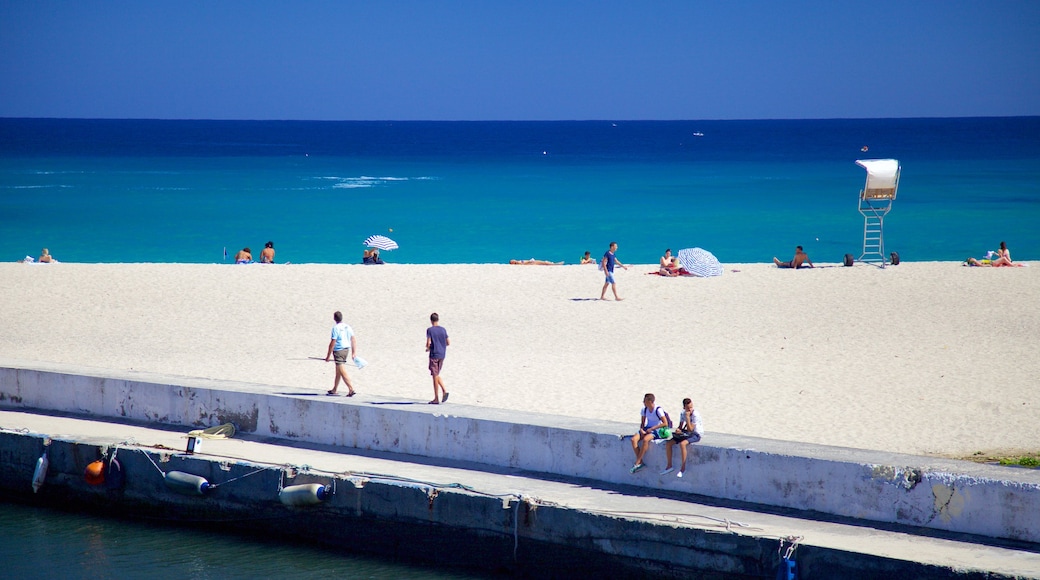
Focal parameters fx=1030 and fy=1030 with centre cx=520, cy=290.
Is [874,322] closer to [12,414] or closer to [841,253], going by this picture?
[12,414]

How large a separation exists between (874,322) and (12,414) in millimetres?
14959

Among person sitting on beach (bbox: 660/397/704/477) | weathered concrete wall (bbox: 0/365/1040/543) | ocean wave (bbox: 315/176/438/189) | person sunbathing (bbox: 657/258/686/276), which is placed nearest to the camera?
weathered concrete wall (bbox: 0/365/1040/543)

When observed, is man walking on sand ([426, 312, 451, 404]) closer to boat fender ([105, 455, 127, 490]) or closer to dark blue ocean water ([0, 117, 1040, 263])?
boat fender ([105, 455, 127, 490])

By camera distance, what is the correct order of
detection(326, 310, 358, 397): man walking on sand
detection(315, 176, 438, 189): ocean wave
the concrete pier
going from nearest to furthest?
the concrete pier
detection(326, 310, 358, 397): man walking on sand
detection(315, 176, 438, 189): ocean wave

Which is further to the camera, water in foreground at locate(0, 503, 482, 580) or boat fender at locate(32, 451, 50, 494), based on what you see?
boat fender at locate(32, 451, 50, 494)

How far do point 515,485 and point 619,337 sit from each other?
28.4 feet

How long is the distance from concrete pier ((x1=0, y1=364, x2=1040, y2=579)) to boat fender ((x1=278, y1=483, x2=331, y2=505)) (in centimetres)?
11

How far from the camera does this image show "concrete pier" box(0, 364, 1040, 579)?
880 centimetres

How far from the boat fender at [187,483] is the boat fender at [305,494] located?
114 centimetres

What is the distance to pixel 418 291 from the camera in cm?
2373

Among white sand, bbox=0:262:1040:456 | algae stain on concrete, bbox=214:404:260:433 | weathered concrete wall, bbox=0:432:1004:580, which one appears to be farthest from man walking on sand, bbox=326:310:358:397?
weathered concrete wall, bbox=0:432:1004:580

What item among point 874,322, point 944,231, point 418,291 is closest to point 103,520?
point 418,291

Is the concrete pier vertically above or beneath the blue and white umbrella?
beneath

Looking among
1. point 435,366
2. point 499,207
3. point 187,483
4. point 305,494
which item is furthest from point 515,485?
point 499,207
